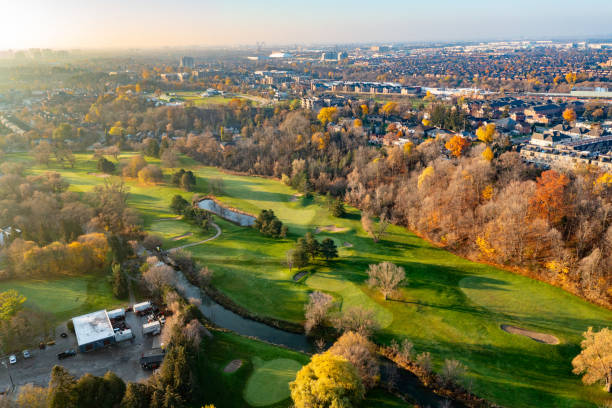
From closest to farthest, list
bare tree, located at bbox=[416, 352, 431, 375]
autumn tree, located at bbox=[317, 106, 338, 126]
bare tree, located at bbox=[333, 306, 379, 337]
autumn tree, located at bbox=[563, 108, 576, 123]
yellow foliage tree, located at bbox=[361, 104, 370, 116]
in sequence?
bare tree, located at bbox=[416, 352, 431, 375]
bare tree, located at bbox=[333, 306, 379, 337]
autumn tree, located at bbox=[317, 106, 338, 126]
autumn tree, located at bbox=[563, 108, 576, 123]
yellow foliage tree, located at bbox=[361, 104, 370, 116]

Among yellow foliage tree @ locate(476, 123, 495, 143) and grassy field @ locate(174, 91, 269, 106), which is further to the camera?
grassy field @ locate(174, 91, 269, 106)

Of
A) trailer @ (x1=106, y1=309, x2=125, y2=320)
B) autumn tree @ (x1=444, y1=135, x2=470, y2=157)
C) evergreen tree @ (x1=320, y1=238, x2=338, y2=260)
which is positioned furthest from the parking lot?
autumn tree @ (x1=444, y1=135, x2=470, y2=157)

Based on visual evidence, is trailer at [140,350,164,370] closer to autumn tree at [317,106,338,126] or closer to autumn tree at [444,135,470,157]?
autumn tree at [444,135,470,157]

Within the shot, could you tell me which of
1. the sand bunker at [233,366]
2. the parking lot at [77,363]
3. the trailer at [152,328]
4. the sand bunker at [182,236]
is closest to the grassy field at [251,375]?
the sand bunker at [233,366]

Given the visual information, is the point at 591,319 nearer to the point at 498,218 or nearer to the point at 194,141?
the point at 498,218

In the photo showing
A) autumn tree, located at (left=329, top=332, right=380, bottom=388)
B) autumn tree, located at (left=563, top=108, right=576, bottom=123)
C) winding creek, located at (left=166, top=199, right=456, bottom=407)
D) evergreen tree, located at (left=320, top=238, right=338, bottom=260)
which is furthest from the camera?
autumn tree, located at (left=563, top=108, right=576, bottom=123)

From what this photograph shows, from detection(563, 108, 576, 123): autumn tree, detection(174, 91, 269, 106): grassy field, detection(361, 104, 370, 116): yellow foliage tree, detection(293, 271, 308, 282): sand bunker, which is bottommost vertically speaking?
detection(293, 271, 308, 282): sand bunker

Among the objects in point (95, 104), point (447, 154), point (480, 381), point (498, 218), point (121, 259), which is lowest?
point (480, 381)

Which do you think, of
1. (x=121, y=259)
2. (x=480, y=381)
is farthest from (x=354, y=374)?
(x=121, y=259)
